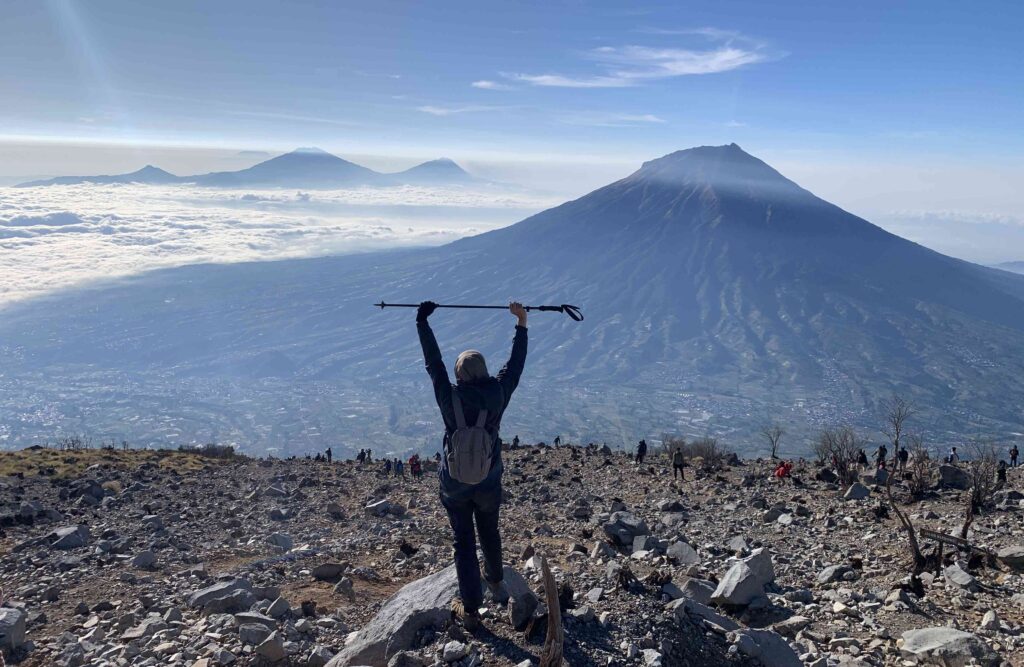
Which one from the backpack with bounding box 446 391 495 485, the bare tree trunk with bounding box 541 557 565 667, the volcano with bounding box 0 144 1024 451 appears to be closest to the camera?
the bare tree trunk with bounding box 541 557 565 667

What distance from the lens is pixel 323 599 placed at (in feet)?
23.1

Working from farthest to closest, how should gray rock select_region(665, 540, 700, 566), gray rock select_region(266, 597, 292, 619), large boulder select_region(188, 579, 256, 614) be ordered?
gray rock select_region(665, 540, 700, 566), large boulder select_region(188, 579, 256, 614), gray rock select_region(266, 597, 292, 619)

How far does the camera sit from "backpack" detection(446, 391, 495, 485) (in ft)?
15.8

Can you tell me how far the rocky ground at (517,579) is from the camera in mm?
5105

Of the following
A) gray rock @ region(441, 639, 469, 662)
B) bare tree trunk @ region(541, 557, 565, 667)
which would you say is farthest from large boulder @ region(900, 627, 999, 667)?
gray rock @ region(441, 639, 469, 662)

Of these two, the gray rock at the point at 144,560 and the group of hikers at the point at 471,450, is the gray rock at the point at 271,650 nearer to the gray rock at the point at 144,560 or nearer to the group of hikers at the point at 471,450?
the group of hikers at the point at 471,450

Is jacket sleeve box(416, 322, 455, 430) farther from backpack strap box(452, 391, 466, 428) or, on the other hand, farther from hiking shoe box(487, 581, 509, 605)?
hiking shoe box(487, 581, 509, 605)

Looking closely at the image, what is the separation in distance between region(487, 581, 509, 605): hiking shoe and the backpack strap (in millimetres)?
1370

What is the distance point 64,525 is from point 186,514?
1577 mm

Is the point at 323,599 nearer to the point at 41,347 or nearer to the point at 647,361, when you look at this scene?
the point at 647,361

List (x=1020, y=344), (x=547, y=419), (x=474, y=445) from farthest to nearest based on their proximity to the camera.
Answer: (x=1020, y=344) < (x=547, y=419) < (x=474, y=445)

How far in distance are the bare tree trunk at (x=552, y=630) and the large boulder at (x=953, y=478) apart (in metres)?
9.55

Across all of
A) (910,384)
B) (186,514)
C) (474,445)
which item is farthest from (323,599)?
(910,384)

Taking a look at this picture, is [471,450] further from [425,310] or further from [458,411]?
[425,310]
